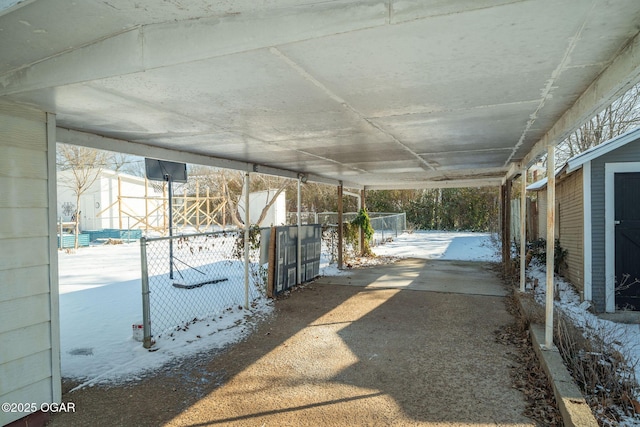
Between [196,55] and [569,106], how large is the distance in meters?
2.87

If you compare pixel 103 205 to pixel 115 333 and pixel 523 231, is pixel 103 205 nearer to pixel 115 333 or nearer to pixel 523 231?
pixel 115 333

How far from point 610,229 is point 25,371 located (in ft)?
25.0

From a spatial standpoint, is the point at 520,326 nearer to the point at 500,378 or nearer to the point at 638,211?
the point at 500,378

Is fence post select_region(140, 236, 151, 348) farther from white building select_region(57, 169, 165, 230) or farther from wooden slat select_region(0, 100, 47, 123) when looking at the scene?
white building select_region(57, 169, 165, 230)

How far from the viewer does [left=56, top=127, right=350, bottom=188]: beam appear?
11.3ft

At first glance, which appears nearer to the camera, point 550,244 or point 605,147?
point 550,244

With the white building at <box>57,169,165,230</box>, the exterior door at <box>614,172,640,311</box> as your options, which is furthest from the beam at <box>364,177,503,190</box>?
the white building at <box>57,169,165,230</box>

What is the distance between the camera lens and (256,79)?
7.28ft

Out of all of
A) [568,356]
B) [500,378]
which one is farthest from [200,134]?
[568,356]

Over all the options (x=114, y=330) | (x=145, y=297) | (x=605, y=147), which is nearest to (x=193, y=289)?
(x=114, y=330)

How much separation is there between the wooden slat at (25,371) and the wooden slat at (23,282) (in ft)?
1.49

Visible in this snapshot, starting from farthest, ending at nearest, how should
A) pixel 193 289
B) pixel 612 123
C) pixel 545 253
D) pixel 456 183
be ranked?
pixel 612 123 → pixel 456 183 → pixel 545 253 → pixel 193 289

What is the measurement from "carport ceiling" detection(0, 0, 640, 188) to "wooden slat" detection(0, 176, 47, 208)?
1.84ft

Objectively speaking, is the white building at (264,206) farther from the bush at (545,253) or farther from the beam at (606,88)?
the beam at (606,88)
